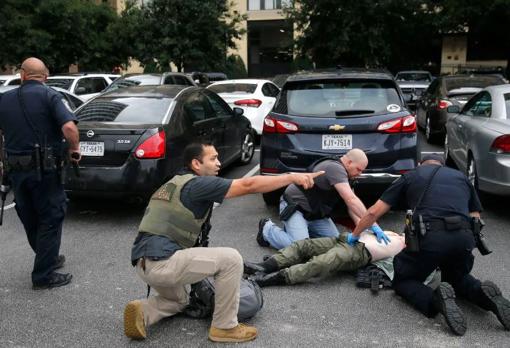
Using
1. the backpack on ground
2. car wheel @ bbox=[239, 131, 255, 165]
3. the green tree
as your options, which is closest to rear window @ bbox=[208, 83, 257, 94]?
car wheel @ bbox=[239, 131, 255, 165]

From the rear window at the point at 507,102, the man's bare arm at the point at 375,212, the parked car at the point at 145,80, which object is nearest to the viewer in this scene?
the man's bare arm at the point at 375,212

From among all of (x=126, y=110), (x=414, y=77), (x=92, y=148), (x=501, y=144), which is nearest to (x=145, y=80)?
(x=126, y=110)

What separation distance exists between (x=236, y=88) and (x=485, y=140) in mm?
7230

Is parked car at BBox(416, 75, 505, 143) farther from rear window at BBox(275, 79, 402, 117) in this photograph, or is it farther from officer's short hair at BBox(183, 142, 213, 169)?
officer's short hair at BBox(183, 142, 213, 169)

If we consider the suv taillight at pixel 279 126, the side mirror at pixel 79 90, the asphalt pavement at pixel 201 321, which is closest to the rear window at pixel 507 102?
the asphalt pavement at pixel 201 321

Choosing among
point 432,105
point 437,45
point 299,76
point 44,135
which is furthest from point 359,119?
point 437,45

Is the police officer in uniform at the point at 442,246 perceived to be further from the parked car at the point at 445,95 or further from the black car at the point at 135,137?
the parked car at the point at 445,95

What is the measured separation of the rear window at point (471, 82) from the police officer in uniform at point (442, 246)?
8188mm

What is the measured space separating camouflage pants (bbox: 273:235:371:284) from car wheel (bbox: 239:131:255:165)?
191 inches

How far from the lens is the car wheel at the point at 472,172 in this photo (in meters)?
6.29

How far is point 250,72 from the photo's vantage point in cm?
4562

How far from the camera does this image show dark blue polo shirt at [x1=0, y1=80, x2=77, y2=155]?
4.15 metres

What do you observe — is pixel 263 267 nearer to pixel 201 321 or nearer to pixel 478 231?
pixel 201 321

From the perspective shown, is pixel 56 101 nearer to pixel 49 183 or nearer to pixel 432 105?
pixel 49 183
